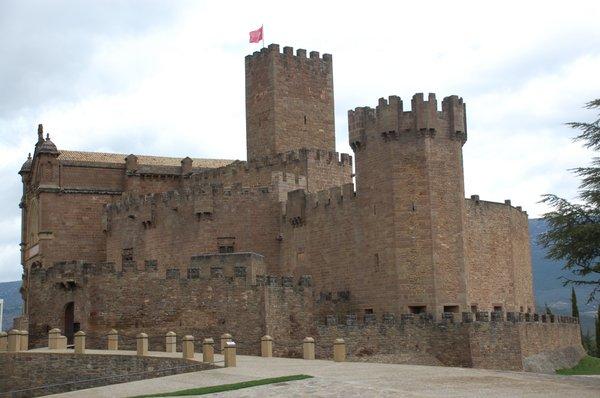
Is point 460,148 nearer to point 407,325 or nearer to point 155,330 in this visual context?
point 407,325

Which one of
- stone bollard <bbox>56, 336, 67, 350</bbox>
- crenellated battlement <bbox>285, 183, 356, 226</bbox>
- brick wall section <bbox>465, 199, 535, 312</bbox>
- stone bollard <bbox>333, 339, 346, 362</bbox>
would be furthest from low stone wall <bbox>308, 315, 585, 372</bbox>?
stone bollard <bbox>56, 336, 67, 350</bbox>

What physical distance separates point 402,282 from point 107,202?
23696 mm

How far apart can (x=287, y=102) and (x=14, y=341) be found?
21.8 m

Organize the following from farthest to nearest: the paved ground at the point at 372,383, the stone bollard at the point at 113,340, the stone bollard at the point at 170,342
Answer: the stone bollard at the point at 113,340, the stone bollard at the point at 170,342, the paved ground at the point at 372,383

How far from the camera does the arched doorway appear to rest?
41000 millimetres

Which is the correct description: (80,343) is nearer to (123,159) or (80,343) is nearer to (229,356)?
(229,356)

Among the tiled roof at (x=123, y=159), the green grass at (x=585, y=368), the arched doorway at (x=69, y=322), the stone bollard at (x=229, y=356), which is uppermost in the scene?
the tiled roof at (x=123, y=159)

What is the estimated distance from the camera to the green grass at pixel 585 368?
38875 mm

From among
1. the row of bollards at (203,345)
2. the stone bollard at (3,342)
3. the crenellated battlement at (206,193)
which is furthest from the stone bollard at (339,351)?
the crenellated battlement at (206,193)

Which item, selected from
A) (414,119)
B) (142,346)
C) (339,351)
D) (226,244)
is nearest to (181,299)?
(142,346)

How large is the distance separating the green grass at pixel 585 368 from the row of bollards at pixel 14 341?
23.0m

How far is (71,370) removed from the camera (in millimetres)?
33844

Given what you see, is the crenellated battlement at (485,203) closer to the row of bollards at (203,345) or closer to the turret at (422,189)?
the turret at (422,189)

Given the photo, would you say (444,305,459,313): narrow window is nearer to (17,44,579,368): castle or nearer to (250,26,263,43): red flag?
(17,44,579,368): castle
